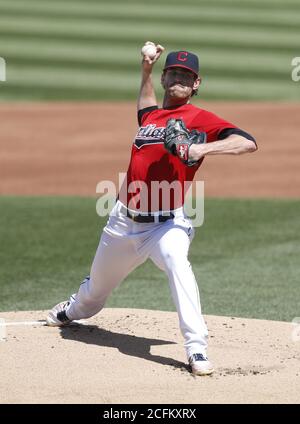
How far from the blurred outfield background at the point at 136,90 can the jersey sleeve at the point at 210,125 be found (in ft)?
7.99

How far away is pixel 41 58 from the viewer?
24.6 metres

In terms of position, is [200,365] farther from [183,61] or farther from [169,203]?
[183,61]

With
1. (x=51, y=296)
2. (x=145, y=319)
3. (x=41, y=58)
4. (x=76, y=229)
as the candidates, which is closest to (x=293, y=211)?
(x=76, y=229)

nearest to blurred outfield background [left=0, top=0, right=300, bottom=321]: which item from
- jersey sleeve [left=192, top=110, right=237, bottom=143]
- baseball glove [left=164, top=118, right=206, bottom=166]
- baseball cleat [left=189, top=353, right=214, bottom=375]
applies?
baseball cleat [left=189, top=353, right=214, bottom=375]

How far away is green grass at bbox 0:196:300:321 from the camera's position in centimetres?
882

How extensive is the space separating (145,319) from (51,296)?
1.57 m

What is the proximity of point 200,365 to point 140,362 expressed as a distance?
487 mm

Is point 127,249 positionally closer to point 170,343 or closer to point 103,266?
point 103,266

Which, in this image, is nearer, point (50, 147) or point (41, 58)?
point (50, 147)

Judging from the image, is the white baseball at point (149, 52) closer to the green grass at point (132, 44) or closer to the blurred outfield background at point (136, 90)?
the blurred outfield background at point (136, 90)

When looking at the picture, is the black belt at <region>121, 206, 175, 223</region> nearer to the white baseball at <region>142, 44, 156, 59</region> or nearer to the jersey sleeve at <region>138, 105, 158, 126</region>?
the jersey sleeve at <region>138, 105, 158, 126</region>

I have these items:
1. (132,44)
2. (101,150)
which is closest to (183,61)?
(101,150)

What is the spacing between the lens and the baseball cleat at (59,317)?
720 cm

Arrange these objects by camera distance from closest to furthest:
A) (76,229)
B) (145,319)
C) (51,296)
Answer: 1. (145,319)
2. (51,296)
3. (76,229)
